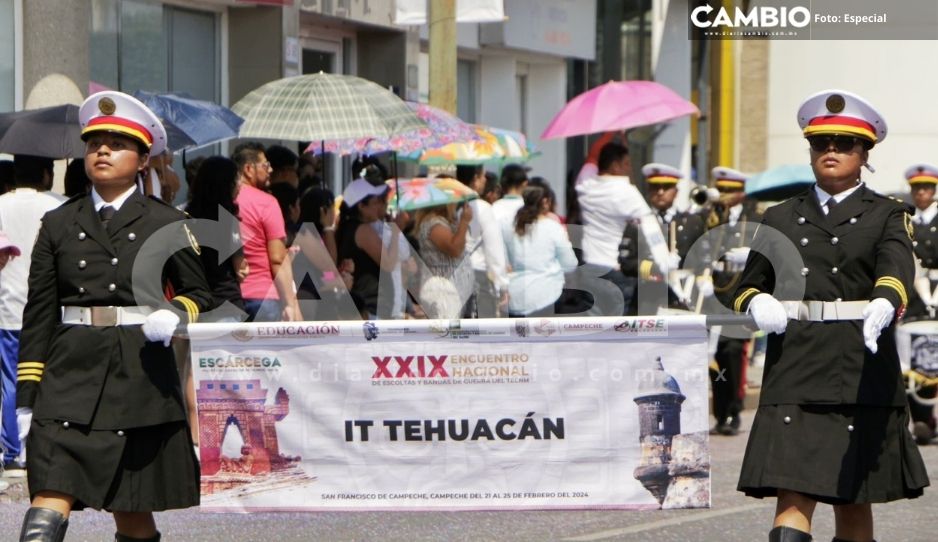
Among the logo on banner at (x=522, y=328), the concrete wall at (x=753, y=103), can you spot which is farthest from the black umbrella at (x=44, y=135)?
the concrete wall at (x=753, y=103)

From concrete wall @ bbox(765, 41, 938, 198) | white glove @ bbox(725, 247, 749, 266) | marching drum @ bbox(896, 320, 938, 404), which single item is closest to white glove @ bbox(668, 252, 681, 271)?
white glove @ bbox(725, 247, 749, 266)

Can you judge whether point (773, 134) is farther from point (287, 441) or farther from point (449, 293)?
point (287, 441)

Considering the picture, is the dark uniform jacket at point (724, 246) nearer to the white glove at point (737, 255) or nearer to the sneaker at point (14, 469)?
the white glove at point (737, 255)

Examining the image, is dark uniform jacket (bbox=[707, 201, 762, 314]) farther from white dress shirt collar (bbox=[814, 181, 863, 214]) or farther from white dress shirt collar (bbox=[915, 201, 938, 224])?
white dress shirt collar (bbox=[814, 181, 863, 214])

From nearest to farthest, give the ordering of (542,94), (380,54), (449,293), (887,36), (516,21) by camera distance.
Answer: (449,293) < (380,54) < (516,21) < (542,94) < (887,36)

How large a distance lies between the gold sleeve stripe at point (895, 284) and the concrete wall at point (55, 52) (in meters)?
7.81

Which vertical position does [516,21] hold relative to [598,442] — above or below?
above

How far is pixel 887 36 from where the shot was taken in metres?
27.4

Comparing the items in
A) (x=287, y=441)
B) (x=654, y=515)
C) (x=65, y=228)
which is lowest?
(x=654, y=515)

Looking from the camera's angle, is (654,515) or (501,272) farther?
(501,272)

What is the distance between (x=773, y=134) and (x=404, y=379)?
24320 millimetres

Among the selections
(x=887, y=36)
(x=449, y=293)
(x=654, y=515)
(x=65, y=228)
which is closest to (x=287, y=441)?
(x=65, y=228)

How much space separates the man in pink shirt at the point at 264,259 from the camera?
1038 centimetres

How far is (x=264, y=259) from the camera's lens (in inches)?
412
